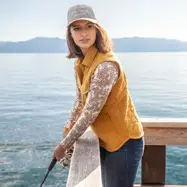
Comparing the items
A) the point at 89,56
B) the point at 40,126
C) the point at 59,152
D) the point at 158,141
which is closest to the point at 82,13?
the point at 89,56

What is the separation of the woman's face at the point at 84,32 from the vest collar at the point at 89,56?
0.08ft

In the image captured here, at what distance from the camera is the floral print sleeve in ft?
4.98

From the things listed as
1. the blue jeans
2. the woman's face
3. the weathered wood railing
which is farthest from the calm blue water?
the blue jeans

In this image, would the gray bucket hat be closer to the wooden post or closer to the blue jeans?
the blue jeans

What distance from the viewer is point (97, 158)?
1443mm

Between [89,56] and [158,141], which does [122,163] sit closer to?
[89,56]

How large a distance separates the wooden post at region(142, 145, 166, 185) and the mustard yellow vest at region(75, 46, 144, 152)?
70 centimetres

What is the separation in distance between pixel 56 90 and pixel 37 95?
1.95m

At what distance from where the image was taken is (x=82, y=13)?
5.35ft

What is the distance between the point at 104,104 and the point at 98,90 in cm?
12

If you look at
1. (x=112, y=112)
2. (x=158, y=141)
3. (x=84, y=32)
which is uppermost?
(x=84, y=32)

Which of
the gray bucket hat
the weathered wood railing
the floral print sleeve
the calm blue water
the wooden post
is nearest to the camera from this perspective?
the floral print sleeve

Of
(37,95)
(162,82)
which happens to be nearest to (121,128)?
(37,95)

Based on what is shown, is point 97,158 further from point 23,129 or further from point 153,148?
point 23,129
